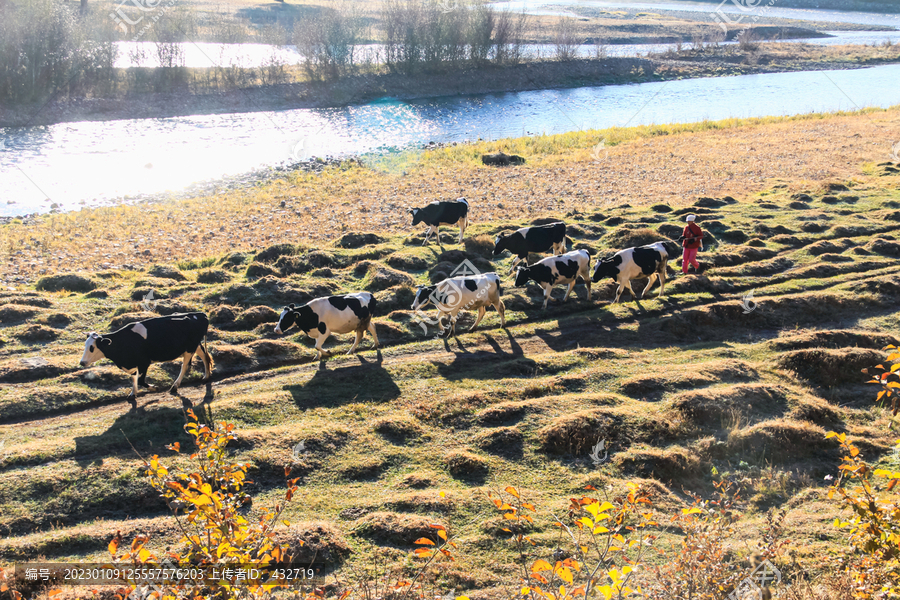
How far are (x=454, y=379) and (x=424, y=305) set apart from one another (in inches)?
124

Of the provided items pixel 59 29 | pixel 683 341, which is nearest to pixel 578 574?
pixel 683 341

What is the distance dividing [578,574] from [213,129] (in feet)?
175

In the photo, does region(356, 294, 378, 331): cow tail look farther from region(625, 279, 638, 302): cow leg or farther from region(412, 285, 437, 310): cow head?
region(625, 279, 638, 302): cow leg

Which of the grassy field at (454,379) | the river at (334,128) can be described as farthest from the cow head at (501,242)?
the river at (334,128)

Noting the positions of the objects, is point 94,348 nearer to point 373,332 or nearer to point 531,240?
point 373,332

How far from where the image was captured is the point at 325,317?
15.0m

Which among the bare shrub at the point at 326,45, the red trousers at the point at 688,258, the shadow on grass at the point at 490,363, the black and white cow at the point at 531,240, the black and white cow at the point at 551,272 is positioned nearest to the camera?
the shadow on grass at the point at 490,363

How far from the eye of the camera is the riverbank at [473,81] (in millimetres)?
54625

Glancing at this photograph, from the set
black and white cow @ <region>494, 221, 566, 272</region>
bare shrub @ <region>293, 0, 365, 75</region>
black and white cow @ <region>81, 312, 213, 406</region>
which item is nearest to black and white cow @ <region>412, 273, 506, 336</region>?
black and white cow @ <region>494, 221, 566, 272</region>

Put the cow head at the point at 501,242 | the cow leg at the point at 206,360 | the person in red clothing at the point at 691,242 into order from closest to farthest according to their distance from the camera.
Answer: the cow leg at the point at 206,360 → the person in red clothing at the point at 691,242 → the cow head at the point at 501,242

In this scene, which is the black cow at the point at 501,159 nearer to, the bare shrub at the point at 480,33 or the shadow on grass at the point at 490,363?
the shadow on grass at the point at 490,363

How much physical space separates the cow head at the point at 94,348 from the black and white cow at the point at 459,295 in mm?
7054

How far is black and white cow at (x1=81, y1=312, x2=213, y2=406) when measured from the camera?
13.0 metres

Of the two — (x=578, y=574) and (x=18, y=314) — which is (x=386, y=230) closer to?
(x=18, y=314)
